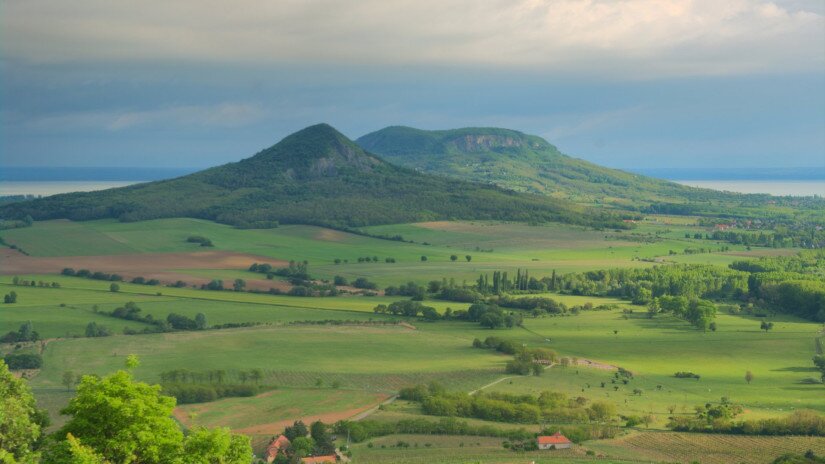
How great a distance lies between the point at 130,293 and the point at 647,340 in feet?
186

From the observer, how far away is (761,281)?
112m

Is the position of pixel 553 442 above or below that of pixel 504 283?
Answer: below

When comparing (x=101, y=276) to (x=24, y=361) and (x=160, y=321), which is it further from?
(x=24, y=361)

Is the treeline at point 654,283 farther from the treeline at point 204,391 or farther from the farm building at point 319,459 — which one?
the farm building at point 319,459

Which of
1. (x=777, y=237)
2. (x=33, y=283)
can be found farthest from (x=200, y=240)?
(x=777, y=237)

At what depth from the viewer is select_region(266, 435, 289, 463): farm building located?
159ft

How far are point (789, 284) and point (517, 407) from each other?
60.1 meters

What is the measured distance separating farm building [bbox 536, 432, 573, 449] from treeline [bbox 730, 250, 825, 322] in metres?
54.1

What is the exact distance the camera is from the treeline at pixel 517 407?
57.1m

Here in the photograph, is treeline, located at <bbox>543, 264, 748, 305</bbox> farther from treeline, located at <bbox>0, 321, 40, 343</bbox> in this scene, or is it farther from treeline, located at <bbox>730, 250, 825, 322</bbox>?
treeline, located at <bbox>0, 321, 40, 343</bbox>

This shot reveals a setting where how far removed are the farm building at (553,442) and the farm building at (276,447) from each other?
1416 centimetres

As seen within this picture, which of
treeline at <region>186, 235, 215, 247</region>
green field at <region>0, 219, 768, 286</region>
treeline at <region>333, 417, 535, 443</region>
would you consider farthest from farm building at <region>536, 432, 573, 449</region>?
treeline at <region>186, 235, 215, 247</region>

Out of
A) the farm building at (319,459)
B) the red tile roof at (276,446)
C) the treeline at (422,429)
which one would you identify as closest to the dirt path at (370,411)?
the treeline at (422,429)

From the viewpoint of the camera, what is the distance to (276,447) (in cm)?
4950
